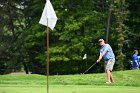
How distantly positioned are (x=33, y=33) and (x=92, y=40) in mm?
5223

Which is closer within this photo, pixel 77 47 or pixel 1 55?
pixel 77 47

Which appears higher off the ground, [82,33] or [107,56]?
[107,56]

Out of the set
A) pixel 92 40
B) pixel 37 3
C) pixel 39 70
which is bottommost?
pixel 39 70

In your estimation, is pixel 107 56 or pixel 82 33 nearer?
pixel 107 56

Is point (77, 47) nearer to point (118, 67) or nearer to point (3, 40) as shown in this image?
point (118, 67)

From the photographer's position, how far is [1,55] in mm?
48250

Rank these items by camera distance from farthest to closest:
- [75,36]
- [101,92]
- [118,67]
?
[75,36] → [118,67] → [101,92]

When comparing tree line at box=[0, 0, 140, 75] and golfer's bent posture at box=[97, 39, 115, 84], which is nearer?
golfer's bent posture at box=[97, 39, 115, 84]

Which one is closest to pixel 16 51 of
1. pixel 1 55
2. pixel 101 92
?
pixel 1 55

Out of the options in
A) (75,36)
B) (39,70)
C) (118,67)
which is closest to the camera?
(118,67)

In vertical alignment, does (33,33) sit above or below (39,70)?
above

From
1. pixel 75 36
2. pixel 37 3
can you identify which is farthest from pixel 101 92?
pixel 37 3

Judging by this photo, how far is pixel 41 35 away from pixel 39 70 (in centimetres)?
548

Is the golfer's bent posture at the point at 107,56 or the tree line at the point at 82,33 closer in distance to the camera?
the golfer's bent posture at the point at 107,56
